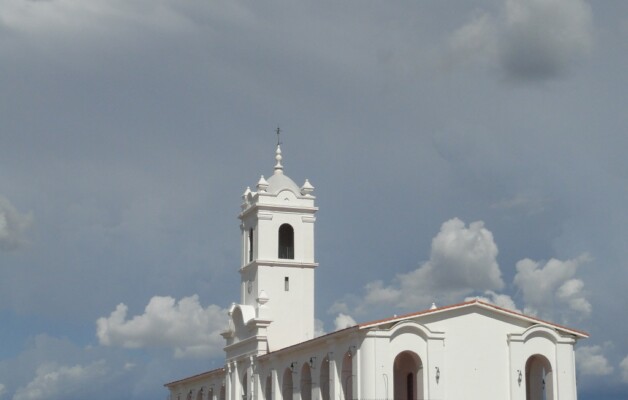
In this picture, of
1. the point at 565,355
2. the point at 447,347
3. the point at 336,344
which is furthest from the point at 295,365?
the point at 565,355

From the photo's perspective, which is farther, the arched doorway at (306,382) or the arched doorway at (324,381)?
the arched doorway at (306,382)

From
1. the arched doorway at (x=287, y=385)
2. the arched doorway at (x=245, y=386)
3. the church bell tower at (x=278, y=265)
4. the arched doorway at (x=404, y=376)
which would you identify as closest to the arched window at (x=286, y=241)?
the church bell tower at (x=278, y=265)

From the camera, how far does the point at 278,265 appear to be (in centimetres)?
6159

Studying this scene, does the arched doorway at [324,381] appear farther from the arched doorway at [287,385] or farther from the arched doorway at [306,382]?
the arched doorway at [287,385]

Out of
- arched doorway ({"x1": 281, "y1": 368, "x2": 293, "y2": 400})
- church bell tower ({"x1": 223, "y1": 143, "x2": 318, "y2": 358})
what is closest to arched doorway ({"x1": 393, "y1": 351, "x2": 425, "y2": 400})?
arched doorway ({"x1": 281, "y1": 368, "x2": 293, "y2": 400})

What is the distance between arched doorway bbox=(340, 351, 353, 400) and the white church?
4cm

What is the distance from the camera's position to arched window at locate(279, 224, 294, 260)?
62.4 m

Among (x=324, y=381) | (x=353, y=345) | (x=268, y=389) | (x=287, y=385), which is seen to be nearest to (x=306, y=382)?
(x=324, y=381)

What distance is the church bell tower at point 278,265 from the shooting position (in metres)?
60.6

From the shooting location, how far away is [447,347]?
4897 centimetres

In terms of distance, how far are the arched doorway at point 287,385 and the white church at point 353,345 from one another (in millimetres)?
48

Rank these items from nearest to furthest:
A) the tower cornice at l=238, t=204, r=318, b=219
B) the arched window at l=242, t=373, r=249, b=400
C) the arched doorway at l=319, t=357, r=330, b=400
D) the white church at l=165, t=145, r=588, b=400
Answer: the white church at l=165, t=145, r=588, b=400 < the arched doorway at l=319, t=357, r=330, b=400 < the arched window at l=242, t=373, r=249, b=400 < the tower cornice at l=238, t=204, r=318, b=219

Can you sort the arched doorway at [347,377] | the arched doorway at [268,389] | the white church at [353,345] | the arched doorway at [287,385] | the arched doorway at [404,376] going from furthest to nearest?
the arched doorway at [268,389] < the arched doorway at [287,385] < the arched doorway at [404,376] < the arched doorway at [347,377] < the white church at [353,345]

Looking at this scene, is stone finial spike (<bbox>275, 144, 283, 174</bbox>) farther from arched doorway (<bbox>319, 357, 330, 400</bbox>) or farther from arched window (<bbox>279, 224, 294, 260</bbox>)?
arched doorway (<bbox>319, 357, 330, 400</bbox>)
